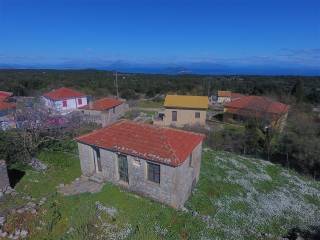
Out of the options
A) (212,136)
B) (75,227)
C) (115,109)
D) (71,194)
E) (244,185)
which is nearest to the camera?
(75,227)

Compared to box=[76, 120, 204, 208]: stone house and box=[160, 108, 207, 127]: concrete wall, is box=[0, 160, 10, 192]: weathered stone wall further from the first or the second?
box=[160, 108, 207, 127]: concrete wall

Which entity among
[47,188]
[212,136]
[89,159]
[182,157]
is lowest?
[212,136]

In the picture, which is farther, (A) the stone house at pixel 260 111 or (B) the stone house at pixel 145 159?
(A) the stone house at pixel 260 111

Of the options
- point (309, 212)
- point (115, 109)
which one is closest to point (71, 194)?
point (309, 212)

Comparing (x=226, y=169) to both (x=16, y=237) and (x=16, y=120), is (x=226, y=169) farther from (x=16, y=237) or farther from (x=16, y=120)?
(x=16, y=120)

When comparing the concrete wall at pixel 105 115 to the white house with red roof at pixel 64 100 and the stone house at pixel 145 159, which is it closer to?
the white house with red roof at pixel 64 100

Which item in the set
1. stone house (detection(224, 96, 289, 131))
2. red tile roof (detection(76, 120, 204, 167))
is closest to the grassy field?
red tile roof (detection(76, 120, 204, 167))


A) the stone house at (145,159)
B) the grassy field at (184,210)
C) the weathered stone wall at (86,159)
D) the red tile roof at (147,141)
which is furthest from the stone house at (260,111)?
the weathered stone wall at (86,159)
